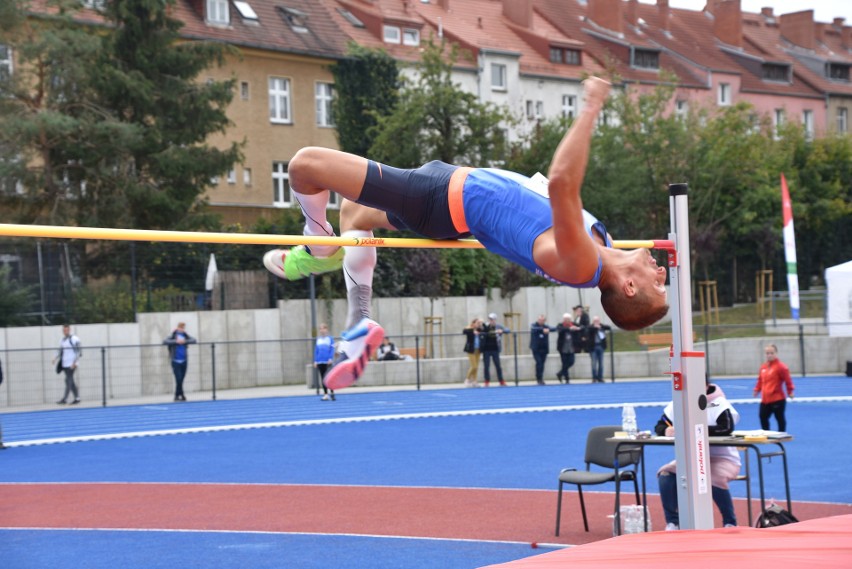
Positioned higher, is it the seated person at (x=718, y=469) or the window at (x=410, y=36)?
the window at (x=410, y=36)

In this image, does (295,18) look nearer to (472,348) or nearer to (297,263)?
(472,348)

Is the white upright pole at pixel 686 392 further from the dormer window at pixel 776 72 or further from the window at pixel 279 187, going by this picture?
the dormer window at pixel 776 72

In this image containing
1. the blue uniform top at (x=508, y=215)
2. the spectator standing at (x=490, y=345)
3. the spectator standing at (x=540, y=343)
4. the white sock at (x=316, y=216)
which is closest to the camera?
the blue uniform top at (x=508, y=215)

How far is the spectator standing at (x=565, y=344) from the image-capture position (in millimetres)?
22031

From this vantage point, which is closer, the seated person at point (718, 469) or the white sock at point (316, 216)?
the white sock at point (316, 216)

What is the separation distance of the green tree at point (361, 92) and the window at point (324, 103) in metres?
0.87

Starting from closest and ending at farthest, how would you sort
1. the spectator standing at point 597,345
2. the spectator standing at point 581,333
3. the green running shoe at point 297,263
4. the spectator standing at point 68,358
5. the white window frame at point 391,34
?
the green running shoe at point 297,263 < the spectator standing at point 68,358 < the spectator standing at point 597,345 < the spectator standing at point 581,333 < the white window frame at point 391,34

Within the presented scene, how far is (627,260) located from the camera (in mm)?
4660

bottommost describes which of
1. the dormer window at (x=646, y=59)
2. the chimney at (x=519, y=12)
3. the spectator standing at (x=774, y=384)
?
the spectator standing at (x=774, y=384)

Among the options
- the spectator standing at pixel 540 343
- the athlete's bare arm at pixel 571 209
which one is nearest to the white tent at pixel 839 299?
the spectator standing at pixel 540 343

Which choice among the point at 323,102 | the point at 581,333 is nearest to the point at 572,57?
the point at 323,102

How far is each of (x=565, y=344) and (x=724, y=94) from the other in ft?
84.1

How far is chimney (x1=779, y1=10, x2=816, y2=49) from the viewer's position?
5022 cm

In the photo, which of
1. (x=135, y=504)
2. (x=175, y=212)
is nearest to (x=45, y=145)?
(x=175, y=212)
